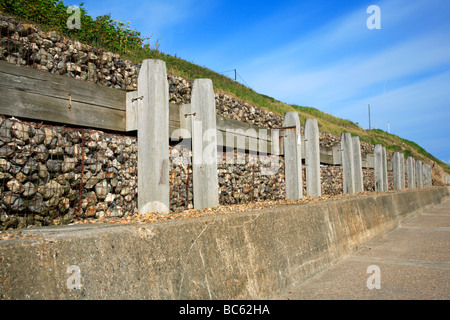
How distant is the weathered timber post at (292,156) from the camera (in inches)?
216

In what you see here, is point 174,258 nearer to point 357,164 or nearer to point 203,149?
point 203,149

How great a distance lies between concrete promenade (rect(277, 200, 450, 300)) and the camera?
10.4 feet

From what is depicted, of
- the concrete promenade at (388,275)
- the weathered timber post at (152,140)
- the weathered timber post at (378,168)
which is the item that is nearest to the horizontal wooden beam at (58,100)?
the weathered timber post at (152,140)

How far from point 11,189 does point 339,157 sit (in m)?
6.51

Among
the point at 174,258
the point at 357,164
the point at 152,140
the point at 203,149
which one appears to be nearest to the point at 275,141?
the point at 203,149

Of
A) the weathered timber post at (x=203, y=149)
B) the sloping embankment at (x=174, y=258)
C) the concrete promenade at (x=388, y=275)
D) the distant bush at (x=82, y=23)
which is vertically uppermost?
the distant bush at (x=82, y=23)

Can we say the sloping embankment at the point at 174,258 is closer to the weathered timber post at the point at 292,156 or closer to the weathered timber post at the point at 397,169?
the weathered timber post at the point at 292,156

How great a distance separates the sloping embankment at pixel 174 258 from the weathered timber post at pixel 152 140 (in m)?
0.62

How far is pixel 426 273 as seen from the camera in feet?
12.8

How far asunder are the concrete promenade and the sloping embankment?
20 cm

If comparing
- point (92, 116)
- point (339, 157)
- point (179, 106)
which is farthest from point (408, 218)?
point (92, 116)

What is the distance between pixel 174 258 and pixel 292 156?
3.69 metres

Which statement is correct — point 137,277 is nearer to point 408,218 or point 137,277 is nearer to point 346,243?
point 346,243

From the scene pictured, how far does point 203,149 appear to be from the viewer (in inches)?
147
